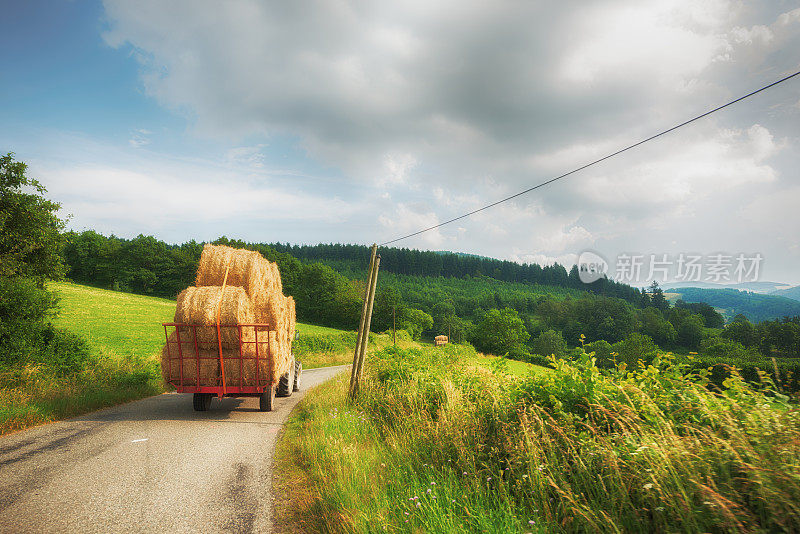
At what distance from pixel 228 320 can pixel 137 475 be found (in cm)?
353

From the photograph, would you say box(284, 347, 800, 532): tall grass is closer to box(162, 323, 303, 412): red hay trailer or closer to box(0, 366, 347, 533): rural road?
box(0, 366, 347, 533): rural road

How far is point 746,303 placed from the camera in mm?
83562

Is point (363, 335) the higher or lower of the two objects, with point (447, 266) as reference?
lower

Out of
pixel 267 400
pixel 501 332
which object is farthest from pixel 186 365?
pixel 501 332

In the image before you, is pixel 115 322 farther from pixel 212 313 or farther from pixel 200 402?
pixel 212 313

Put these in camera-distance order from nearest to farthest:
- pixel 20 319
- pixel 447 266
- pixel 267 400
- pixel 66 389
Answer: pixel 66 389 < pixel 267 400 < pixel 20 319 < pixel 447 266

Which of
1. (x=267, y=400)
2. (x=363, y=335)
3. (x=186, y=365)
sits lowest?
(x=267, y=400)

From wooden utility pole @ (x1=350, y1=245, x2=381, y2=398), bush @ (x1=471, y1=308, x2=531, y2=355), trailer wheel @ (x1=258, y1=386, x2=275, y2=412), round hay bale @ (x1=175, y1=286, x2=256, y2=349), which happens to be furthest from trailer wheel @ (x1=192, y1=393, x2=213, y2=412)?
bush @ (x1=471, y1=308, x2=531, y2=355)

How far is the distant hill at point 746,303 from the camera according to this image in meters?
58.7

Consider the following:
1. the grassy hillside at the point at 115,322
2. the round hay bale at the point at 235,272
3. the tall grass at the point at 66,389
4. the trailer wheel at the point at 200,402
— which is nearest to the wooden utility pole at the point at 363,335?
the round hay bale at the point at 235,272

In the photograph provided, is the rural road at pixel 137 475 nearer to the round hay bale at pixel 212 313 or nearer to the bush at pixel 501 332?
the round hay bale at pixel 212 313

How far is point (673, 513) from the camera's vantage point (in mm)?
2682

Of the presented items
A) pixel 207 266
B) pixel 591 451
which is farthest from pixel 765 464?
pixel 207 266

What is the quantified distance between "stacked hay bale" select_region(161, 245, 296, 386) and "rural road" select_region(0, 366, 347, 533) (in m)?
1.09
